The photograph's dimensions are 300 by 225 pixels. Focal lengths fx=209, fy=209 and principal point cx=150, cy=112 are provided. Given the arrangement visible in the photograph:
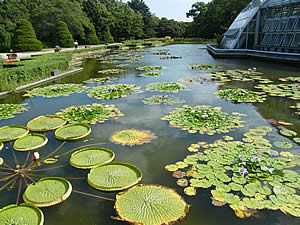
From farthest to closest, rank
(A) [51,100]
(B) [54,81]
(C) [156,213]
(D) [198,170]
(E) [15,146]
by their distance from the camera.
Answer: (B) [54,81], (A) [51,100], (E) [15,146], (D) [198,170], (C) [156,213]

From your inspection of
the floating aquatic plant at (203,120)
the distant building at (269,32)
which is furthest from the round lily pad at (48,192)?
the distant building at (269,32)

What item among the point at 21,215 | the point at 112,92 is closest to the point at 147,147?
the point at 21,215

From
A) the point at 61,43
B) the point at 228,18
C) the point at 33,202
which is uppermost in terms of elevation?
the point at 228,18

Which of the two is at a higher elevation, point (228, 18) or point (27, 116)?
point (228, 18)

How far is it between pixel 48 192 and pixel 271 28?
72.8ft

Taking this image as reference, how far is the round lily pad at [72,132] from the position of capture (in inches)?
177

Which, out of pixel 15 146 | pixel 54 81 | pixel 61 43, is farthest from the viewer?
pixel 61 43

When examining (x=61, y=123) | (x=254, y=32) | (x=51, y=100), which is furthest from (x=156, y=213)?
(x=254, y=32)

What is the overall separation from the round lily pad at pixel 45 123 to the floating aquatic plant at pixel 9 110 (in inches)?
45.0

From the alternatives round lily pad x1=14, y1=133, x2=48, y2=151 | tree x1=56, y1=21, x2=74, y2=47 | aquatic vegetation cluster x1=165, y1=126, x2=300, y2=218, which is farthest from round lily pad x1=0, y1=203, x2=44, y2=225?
tree x1=56, y1=21, x2=74, y2=47

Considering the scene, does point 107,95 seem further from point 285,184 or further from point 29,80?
point 285,184

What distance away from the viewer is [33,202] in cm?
271

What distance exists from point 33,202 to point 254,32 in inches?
911

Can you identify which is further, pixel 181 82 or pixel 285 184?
pixel 181 82
